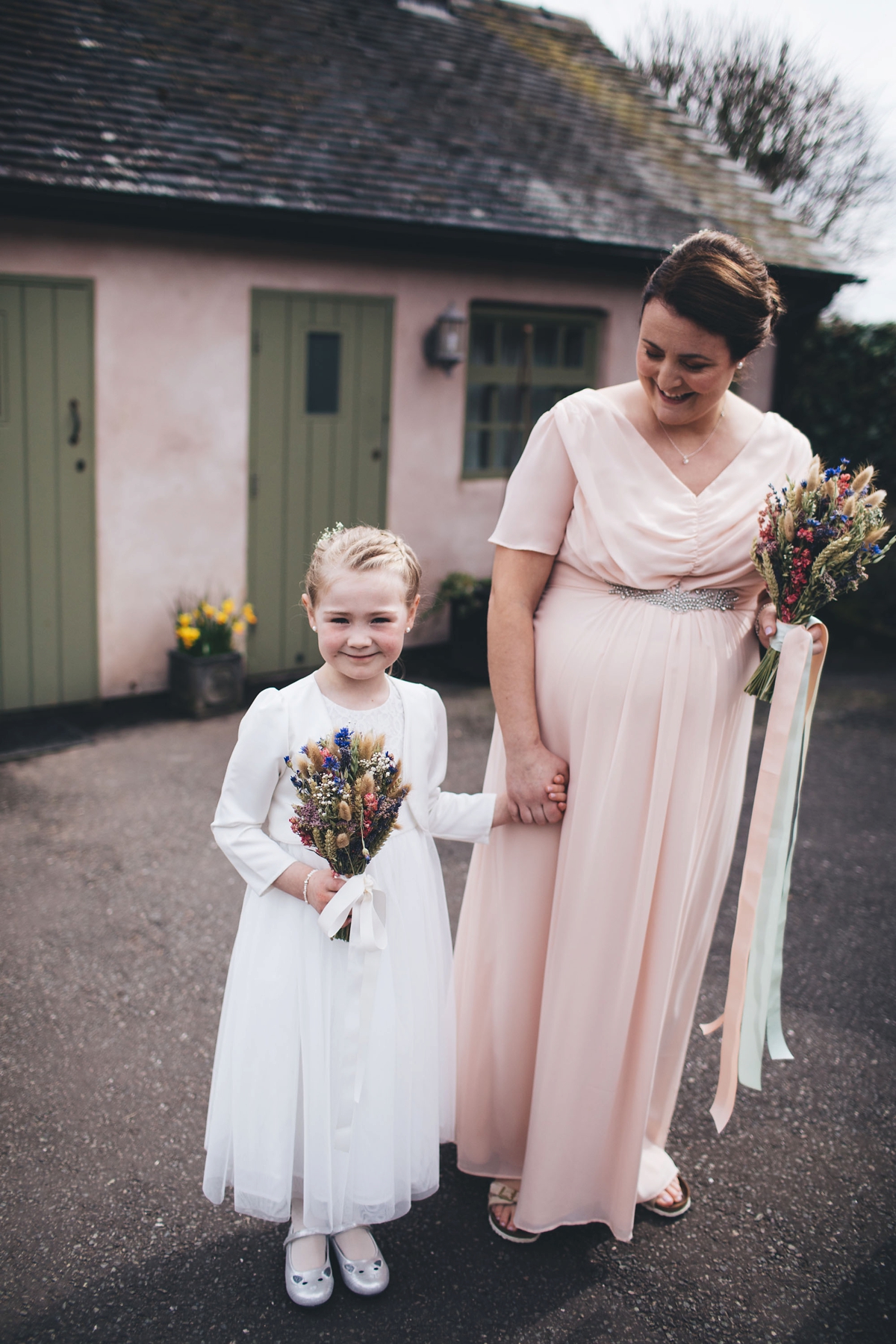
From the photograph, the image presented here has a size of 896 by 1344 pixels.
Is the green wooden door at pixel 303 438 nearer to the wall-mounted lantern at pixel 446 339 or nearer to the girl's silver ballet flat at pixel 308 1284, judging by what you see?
the wall-mounted lantern at pixel 446 339

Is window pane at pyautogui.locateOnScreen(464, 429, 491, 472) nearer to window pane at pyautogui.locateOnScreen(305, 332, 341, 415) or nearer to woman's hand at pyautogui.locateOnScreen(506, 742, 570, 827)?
window pane at pyautogui.locateOnScreen(305, 332, 341, 415)

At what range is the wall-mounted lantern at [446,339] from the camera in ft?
25.4

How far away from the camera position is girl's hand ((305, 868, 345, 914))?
86.4 inches

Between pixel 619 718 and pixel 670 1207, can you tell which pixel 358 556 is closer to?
pixel 619 718

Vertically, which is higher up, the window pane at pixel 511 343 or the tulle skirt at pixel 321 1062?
the window pane at pixel 511 343

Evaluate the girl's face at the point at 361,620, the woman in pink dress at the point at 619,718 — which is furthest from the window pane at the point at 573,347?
the girl's face at the point at 361,620

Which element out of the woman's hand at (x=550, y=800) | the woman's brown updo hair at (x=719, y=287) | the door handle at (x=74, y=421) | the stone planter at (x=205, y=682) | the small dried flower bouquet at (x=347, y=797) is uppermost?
the woman's brown updo hair at (x=719, y=287)

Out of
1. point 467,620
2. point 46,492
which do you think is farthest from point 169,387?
point 467,620

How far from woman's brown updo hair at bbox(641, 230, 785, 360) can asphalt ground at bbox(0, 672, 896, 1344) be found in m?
2.16

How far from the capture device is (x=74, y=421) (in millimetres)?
6359

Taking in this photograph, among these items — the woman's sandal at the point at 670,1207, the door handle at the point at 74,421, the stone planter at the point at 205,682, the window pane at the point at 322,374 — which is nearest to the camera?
the woman's sandal at the point at 670,1207

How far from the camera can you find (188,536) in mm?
6965

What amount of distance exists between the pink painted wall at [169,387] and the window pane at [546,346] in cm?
122

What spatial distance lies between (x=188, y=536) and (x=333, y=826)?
5.22 meters
